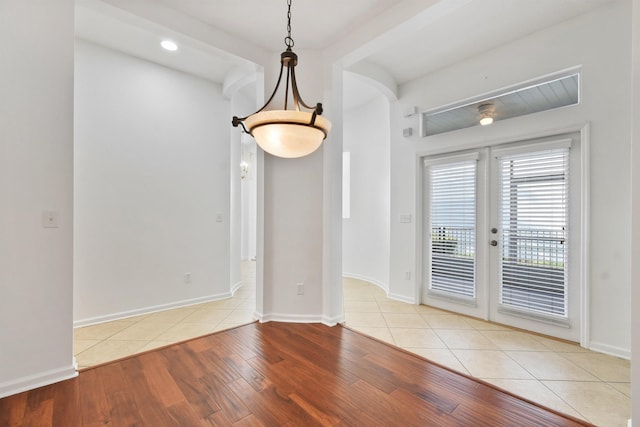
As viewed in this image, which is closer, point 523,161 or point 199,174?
point 523,161

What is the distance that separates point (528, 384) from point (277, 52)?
3770 millimetres

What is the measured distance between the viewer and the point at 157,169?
342 centimetres

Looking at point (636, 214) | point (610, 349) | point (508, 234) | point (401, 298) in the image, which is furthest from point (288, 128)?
point (610, 349)

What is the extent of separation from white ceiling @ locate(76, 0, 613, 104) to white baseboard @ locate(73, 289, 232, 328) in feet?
9.65

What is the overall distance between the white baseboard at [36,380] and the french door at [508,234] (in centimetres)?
370

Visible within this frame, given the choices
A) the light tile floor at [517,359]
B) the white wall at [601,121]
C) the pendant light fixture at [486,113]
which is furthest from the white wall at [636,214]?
the pendant light fixture at [486,113]

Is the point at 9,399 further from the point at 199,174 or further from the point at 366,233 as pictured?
the point at 366,233

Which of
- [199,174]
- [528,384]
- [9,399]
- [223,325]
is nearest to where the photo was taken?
[9,399]

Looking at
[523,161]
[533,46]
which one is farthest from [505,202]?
[533,46]

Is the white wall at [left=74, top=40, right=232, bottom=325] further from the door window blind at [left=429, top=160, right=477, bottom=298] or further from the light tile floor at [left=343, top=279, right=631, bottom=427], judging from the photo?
the door window blind at [left=429, top=160, right=477, bottom=298]

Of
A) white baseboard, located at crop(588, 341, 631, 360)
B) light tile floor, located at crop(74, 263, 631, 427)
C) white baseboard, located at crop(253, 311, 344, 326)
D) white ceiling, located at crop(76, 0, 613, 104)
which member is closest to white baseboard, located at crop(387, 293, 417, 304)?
light tile floor, located at crop(74, 263, 631, 427)

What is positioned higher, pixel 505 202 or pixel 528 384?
pixel 505 202

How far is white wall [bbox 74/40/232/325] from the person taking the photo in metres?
2.95

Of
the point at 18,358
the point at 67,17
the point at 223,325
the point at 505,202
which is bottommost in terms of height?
the point at 223,325
